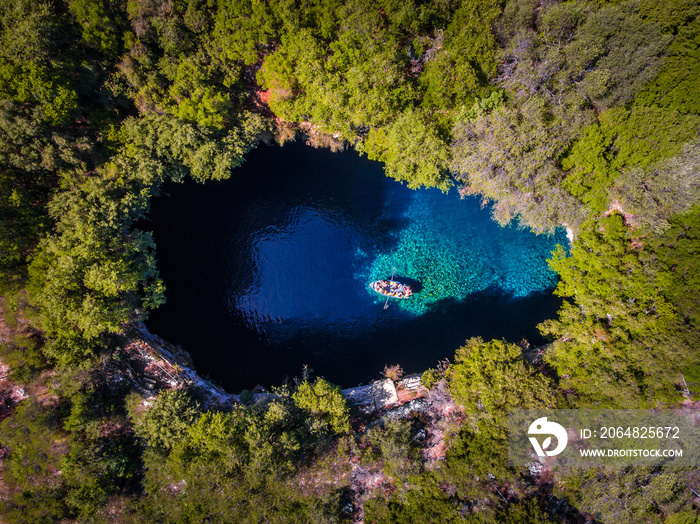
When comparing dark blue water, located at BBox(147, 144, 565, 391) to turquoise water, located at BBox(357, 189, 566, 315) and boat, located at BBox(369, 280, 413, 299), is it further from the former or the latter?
boat, located at BBox(369, 280, 413, 299)

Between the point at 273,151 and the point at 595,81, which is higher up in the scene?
the point at 273,151

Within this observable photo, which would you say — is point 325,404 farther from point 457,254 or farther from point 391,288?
point 457,254

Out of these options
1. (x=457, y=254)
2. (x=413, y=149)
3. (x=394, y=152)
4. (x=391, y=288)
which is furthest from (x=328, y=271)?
(x=413, y=149)

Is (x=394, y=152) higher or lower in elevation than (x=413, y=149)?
higher

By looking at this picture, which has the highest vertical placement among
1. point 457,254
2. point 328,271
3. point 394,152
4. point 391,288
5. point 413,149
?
point 394,152

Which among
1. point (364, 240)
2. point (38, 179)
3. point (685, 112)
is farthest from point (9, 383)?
point (685, 112)

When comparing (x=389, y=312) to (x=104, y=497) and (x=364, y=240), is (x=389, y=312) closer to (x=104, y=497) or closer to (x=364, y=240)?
(x=364, y=240)

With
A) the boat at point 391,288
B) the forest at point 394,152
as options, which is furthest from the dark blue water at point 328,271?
the forest at point 394,152
